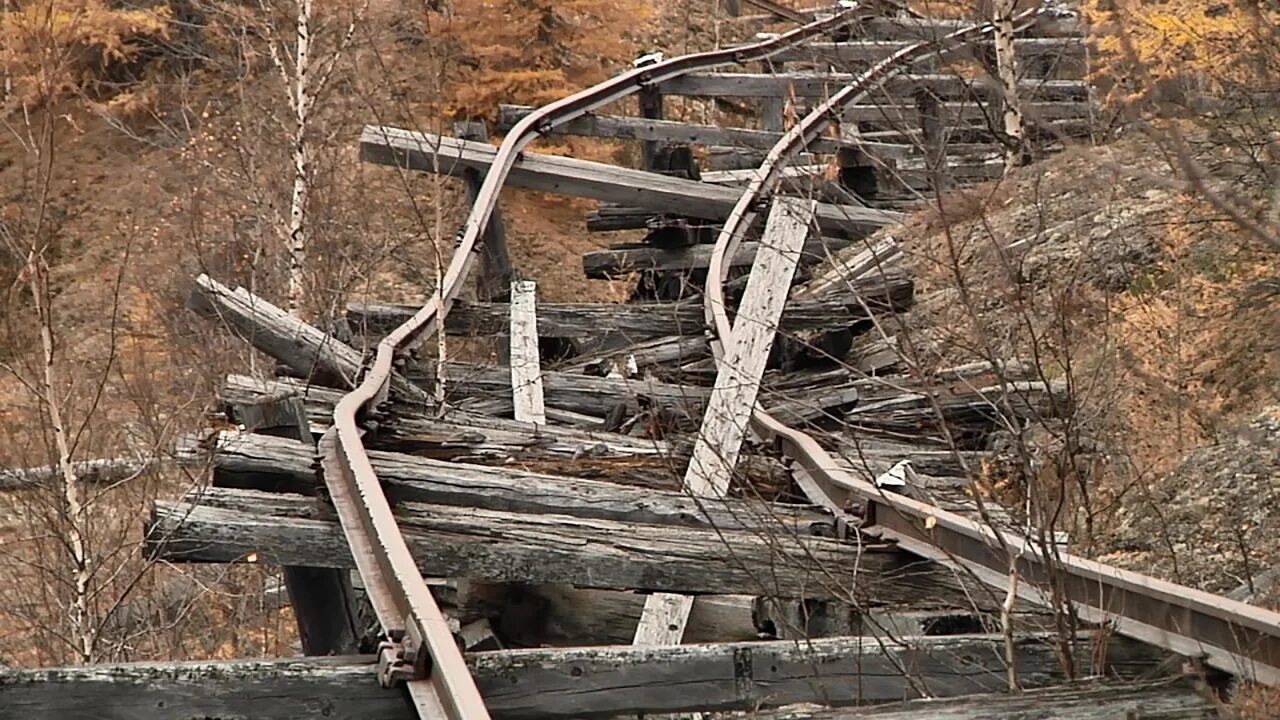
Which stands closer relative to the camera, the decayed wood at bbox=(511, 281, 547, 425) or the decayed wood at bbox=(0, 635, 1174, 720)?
the decayed wood at bbox=(0, 635, 1174, 720)

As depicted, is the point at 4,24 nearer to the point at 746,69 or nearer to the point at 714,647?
the point at 746,69

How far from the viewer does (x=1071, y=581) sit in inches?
163

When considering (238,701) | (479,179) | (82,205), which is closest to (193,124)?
(82,205)

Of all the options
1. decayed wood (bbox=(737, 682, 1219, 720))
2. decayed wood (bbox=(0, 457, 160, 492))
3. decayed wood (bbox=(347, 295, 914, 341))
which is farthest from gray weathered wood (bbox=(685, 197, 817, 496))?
decayed wood (bbox=(0, 457, 160, 492))

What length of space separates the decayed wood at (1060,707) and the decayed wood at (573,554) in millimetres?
1498

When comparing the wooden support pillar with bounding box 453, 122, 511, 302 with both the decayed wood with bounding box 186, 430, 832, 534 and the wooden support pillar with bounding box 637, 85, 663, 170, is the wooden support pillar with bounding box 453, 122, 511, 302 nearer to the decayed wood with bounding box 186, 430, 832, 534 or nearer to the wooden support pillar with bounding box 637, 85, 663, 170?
the wooden support pillar with bounding box 637, 85, 663, 170

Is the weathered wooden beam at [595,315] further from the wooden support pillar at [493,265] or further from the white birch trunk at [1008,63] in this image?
the white birch trunk at [1008,63]

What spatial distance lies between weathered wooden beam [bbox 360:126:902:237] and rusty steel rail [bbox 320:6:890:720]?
1.04 metres

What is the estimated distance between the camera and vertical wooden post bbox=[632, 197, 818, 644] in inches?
207

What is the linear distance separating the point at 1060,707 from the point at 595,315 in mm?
6164

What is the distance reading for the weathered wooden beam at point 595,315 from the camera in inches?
349

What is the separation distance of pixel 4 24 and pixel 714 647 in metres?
20.9

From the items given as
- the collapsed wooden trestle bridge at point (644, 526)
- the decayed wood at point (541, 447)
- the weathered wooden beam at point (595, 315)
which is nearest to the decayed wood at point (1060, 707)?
the collapsed wooden trestle bridge at point (644, 526)

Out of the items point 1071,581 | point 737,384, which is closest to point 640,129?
point 737,384
